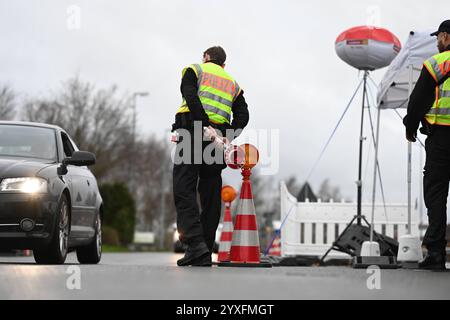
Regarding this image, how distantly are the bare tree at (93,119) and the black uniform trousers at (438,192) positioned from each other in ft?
151

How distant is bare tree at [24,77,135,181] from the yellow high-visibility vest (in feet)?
148

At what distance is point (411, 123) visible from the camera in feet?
30.9

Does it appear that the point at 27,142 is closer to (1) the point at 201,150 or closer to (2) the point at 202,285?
(1) the point at 201,150

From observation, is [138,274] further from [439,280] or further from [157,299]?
[439,280]

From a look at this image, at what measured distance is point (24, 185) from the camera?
424 inches

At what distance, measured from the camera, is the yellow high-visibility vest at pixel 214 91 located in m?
9.73

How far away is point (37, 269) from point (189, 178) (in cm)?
243

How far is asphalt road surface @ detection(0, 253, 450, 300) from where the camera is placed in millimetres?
6035

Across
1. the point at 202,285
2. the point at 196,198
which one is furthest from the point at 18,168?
the point at 202,285

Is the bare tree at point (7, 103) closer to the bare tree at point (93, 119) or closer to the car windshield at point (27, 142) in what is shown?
the bare tree at point (93, 119)

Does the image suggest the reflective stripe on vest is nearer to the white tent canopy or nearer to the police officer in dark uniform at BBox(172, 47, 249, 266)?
the police officer in dark uniform at BBox(172, 47, 249, 266)

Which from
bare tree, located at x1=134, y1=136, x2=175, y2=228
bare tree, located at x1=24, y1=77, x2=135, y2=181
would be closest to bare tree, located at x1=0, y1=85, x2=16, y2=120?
bare tree, located at x1=24, y1=77, x2=135, y2=181

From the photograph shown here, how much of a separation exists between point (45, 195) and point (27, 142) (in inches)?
50.3

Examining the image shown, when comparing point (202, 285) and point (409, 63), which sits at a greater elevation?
point (409, 63)
